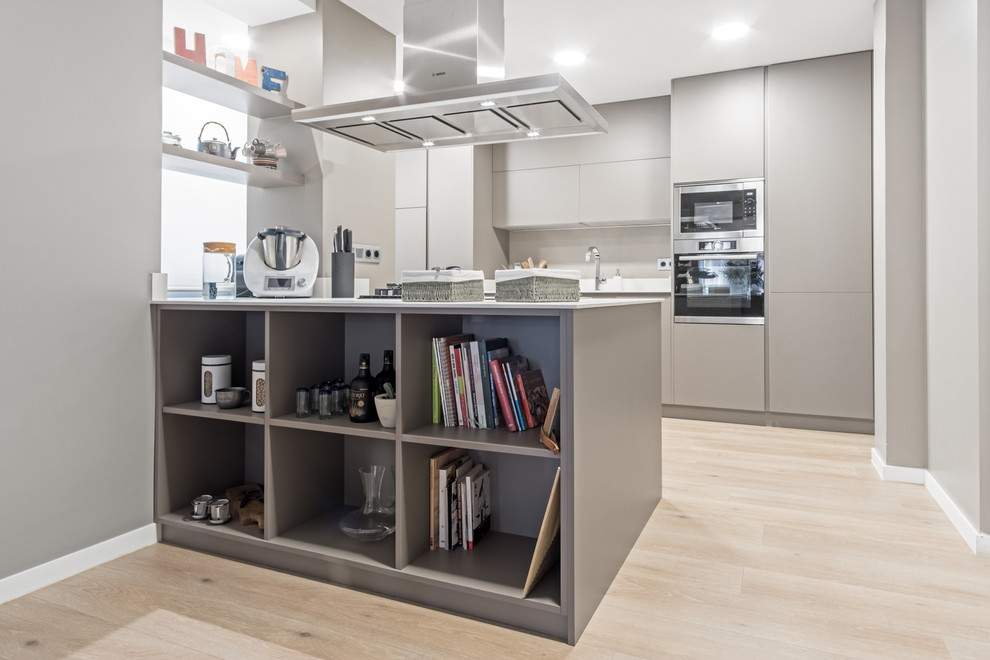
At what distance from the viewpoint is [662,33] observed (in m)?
3.62

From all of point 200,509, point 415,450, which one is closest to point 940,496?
point 415,450

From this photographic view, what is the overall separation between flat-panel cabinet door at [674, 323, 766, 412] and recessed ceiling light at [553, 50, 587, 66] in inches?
77.1

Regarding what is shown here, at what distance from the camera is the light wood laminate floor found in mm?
1503

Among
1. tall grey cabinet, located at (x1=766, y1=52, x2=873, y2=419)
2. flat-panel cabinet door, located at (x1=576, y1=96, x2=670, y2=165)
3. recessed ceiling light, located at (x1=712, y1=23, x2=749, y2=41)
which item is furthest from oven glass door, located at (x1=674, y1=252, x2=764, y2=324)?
recessed ceiling light, located at (x1=712, y1=23, x2=749, y2=41)

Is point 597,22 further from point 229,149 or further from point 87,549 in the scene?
point 87,549

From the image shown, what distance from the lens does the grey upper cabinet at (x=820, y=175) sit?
3.83 metres

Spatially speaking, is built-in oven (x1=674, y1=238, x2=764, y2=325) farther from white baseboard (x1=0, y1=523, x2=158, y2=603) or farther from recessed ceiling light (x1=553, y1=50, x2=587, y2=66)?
white baseboard (x1=0, y1=523, x2=158, y2=603)

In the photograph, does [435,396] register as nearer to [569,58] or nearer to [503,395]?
[503,395]

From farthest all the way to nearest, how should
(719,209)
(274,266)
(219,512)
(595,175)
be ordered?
(595,175)
(719,209)
(274,266)
(219,512)

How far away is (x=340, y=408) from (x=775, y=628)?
1.47m

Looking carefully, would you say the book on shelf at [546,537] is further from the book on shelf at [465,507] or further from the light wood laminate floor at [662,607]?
the book on shelf at [465,507]

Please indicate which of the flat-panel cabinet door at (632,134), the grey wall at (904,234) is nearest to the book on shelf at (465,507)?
the grey wall at (904,234)

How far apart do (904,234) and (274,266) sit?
9.37 feet

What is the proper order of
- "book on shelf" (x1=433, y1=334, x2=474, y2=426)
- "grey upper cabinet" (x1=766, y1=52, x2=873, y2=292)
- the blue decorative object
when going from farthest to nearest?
"grey upper cabinet" (x1=766, y1=52, x2=873, y2=292), the blue decorative object, "book on shelf" (x1=433, y1=334, x2=474, y2=426)
